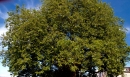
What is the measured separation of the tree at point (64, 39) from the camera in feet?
104

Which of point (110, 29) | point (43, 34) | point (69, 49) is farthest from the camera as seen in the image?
point (110, 29)

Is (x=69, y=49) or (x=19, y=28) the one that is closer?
(x=69, y=49)

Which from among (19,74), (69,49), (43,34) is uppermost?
(43,34)

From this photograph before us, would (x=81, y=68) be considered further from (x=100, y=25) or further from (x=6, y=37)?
(x=6, y=37)

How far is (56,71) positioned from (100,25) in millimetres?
9915

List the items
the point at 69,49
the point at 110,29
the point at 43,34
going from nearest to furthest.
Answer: the point at 69,49 → the point at 43,34 → the point at 110,29

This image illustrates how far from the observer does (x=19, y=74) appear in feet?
122

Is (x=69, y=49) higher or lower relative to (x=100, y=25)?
lower

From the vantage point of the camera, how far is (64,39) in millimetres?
31859

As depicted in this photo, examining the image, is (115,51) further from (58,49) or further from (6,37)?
(6,37)

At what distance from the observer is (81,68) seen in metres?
34.6

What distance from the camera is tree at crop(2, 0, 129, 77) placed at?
31.8m

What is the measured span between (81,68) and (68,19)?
7536 mm

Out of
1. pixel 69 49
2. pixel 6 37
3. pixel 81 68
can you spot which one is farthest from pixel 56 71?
pixel 6 37
